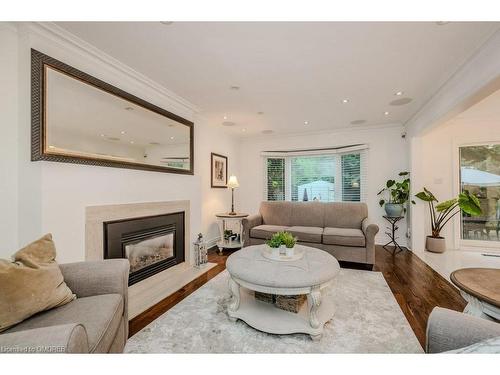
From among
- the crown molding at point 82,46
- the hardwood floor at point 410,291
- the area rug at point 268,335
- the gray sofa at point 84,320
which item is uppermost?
the crown molding at point 82,46

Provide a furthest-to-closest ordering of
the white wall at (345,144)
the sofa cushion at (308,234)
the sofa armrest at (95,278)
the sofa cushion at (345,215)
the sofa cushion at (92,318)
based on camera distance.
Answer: the white wall at (345,144) → the sofa cushion at (345,215) → the sofa cushion at (308,234) → the sofa armrest at (95,278) → the sofa cushion at (92,318)

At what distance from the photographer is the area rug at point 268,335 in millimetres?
1606

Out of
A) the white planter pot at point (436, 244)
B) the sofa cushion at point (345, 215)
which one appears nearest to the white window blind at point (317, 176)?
the sofa cushion at point (345, 215)

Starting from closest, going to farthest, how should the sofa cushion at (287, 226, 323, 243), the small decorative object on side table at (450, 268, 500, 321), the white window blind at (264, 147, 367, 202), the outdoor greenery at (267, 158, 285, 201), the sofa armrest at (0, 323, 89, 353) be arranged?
the sofa armrest at (0, 323, 89, 353)
the small decorative object on side table at (450, 268, 500, 321)
the sofa cushion at (287, 226, 323, 243)
the white window blind at (264, 147, 367, 202)
the outdoor greenery at (267, 158, 285, 201)

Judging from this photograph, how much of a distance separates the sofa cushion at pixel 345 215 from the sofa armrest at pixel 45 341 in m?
3.77

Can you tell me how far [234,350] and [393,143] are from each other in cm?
481

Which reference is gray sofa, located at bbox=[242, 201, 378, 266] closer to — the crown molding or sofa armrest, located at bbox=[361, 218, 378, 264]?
sofa armrest, located at bbox=[361, 218, 378, 264]

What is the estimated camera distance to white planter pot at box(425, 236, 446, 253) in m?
4.01

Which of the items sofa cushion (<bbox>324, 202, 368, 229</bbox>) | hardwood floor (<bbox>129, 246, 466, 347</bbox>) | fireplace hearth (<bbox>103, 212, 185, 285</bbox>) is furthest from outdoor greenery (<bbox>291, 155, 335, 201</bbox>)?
fireplace hearth (<bbox>103, 212, 185, 285</bbox>)

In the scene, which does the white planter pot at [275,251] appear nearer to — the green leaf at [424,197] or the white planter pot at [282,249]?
the white planter pot at [282,249]

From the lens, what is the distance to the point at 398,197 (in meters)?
4.30

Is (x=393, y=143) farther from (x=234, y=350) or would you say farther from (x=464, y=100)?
(x=234, y=350)

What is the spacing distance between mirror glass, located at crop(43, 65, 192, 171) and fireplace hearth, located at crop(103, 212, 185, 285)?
0.68 metres
